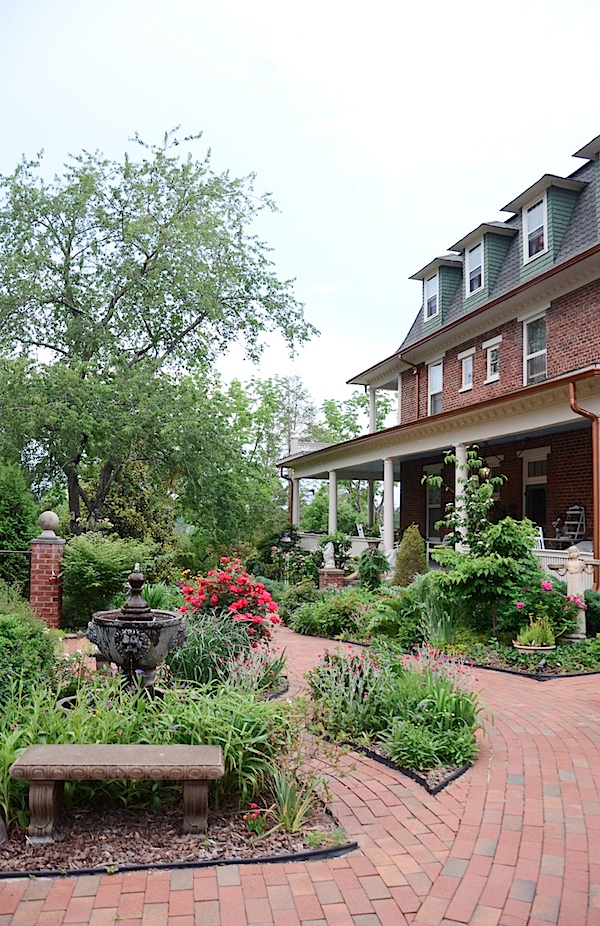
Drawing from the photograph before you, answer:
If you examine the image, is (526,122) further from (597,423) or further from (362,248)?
(362,248)

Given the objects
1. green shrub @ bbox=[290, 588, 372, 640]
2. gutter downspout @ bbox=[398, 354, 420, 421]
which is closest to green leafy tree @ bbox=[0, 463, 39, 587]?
green shrub @ bbox=[290, 588, 372, 640]

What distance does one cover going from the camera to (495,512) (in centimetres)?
1697

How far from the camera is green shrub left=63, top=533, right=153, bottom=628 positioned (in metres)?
11.0

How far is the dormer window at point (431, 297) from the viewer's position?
20.5 metres

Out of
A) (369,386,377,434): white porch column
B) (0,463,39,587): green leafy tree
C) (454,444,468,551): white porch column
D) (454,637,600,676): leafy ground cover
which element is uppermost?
(369,386,377,434): white porch column

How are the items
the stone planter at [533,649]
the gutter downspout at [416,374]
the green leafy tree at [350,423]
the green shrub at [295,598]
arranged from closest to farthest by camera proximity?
1. the stone planter at [533,649]
2. the green shrub at [295,598]
3. the gutter downspout at [416,374]
4. the green leafy tree at [350,423]

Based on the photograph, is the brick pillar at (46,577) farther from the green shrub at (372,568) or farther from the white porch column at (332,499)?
the white porch column at (332,499)

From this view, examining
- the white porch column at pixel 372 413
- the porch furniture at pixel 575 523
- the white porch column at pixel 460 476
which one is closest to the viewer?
the white porch column at pixel 460 476

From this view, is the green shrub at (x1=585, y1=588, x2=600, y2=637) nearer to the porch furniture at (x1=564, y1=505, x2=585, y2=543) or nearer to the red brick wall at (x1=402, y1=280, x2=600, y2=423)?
the porch furniture at (x1=564, y1=505, x2=585, y2=543)

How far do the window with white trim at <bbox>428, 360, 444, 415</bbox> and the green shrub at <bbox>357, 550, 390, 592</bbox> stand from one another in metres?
5.60

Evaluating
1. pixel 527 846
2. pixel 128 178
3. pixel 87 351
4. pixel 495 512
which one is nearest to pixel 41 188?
pixel 128 178

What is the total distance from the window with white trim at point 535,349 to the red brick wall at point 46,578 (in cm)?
1079

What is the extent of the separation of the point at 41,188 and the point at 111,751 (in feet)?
62.3

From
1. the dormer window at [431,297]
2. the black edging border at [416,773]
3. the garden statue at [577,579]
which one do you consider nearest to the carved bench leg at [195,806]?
the black edging border at [416,773]
